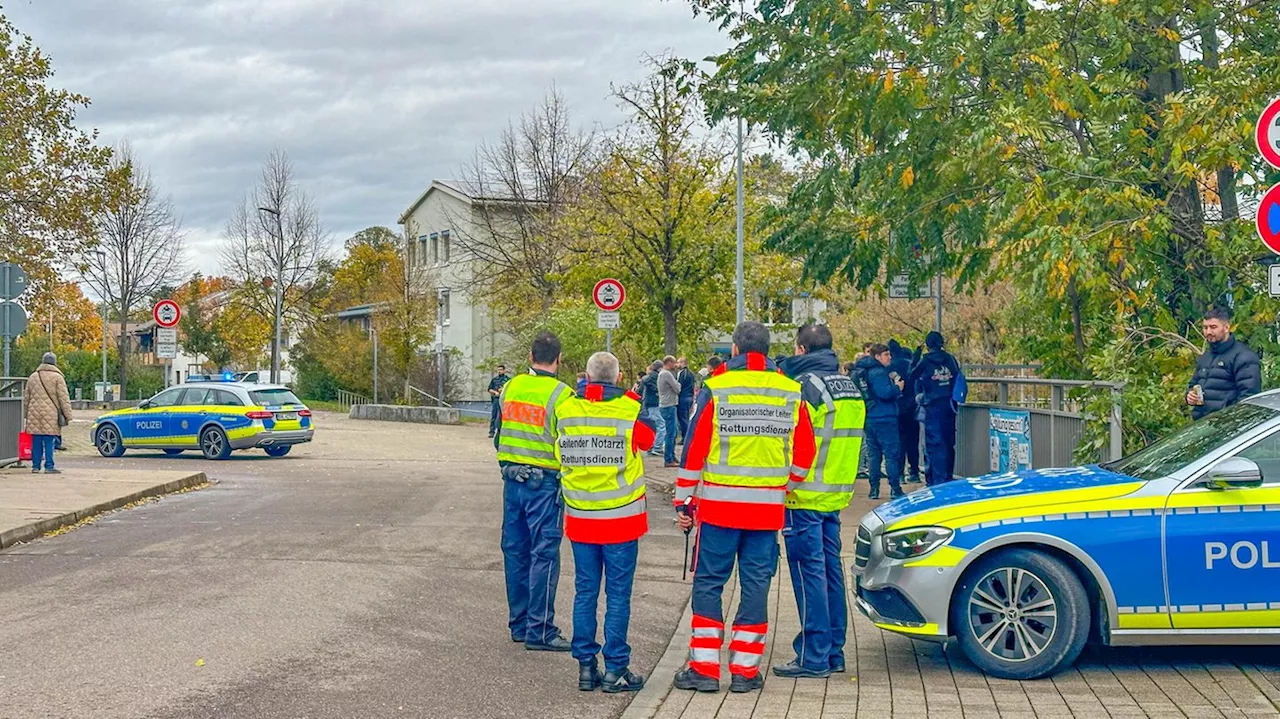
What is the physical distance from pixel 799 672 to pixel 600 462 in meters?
1.57

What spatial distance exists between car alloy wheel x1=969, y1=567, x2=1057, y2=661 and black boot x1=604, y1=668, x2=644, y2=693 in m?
1.81

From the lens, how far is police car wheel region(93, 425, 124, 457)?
84.8ft

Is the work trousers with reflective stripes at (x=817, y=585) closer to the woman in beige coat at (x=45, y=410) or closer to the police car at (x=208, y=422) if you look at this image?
the woman in beige coat at (x=45, y=410)

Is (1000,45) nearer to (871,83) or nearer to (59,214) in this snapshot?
(871,83)

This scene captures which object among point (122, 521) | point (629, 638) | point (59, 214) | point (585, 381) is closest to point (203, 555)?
point (122, 521)

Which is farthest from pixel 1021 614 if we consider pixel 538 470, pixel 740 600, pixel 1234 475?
pixel 538 470

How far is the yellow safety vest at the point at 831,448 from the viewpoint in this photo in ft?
24.6

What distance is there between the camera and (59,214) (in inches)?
1206

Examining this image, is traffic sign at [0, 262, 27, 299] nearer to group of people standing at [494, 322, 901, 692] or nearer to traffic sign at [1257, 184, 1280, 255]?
group of people standing at [494, 322, 901, 692]

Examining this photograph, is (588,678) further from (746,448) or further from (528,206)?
(528,206)

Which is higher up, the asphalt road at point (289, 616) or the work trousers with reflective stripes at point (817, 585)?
the work trousers with reflective stripes at point (817, 585)

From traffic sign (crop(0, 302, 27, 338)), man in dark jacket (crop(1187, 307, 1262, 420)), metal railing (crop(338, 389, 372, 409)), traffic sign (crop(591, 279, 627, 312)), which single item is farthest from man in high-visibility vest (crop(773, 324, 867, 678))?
metal railing (crop(338, 389, 372, 409))

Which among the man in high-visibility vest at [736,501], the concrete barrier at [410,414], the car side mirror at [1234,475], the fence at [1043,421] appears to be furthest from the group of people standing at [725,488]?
the concrete barrier at [410,414]

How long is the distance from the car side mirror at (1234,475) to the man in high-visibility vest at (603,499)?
115 inches
